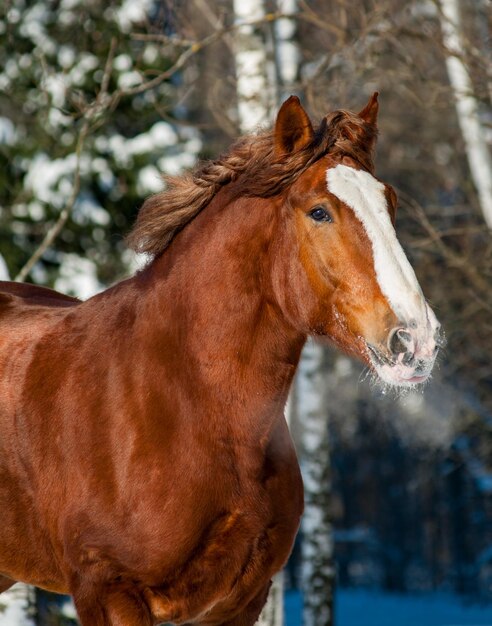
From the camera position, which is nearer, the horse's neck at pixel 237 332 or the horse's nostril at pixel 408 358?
the horse's nostril at pixel 408 358

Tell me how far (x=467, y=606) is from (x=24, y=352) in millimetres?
11595

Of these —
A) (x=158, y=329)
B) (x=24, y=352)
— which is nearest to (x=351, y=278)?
(x=158, y=329)

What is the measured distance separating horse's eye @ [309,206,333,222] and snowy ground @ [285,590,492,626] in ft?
29.8

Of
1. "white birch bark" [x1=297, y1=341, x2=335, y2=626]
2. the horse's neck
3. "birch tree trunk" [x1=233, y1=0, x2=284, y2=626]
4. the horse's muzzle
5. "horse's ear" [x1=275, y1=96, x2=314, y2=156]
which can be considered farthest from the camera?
"white birch bark" [x1=297, y1=341, x2=335, y2=626]

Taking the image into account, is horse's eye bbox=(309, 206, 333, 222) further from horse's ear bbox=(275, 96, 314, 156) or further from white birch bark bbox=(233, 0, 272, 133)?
white birch bark bbox=(233, 0, 272, 133)

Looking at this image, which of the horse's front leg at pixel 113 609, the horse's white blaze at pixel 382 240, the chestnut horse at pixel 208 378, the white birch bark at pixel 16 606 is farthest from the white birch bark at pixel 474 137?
the horse's front leg at pixel 113 609

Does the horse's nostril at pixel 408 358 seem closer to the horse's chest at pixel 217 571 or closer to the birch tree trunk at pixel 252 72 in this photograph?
the horse's chest at pixel 217 571

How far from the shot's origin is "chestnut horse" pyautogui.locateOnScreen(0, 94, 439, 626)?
315 cm

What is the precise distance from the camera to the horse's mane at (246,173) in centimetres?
327

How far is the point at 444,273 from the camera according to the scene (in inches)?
521

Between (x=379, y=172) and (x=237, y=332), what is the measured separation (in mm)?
13420

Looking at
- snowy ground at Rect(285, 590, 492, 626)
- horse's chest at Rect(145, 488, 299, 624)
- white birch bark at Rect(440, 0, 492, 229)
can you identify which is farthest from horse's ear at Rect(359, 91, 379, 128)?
snowy ground at Rect(285, 590, 492, 626)

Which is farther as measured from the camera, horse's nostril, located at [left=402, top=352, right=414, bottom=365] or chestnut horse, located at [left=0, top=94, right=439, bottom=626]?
chestnut horse, located at [left=0, top=94, right=439, bottom=626]

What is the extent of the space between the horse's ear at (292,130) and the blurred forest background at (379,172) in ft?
3.18
